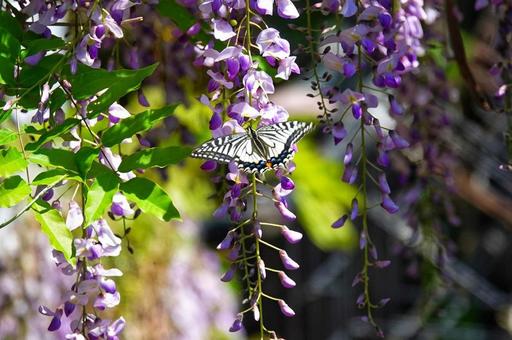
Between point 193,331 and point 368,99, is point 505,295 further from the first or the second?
point 368,99

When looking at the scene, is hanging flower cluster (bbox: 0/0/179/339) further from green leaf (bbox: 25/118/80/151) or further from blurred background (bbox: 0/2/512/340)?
blurred background (bbox: 0/2/512/340)

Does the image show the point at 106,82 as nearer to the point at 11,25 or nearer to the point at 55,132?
the point at 55,132

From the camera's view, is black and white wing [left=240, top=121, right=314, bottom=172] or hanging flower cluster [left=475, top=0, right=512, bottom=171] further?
hanging flower cluster [left=475, top=0, right=512, bottom=171]

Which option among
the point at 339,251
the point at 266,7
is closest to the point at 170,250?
the point at 339,251

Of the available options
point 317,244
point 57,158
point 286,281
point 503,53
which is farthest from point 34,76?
point 317,244

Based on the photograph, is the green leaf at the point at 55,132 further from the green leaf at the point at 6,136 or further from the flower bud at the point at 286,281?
the flower bud at the point at 286,281

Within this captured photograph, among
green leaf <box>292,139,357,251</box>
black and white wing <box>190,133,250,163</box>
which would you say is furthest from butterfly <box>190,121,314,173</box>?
Result: green leaf <box>292,139,357,251</box>

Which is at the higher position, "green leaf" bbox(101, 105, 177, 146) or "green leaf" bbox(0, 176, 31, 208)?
"green leaf" bbox(101, 105, 177, 146)
